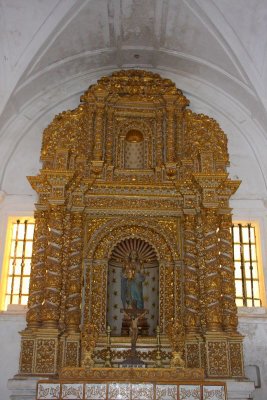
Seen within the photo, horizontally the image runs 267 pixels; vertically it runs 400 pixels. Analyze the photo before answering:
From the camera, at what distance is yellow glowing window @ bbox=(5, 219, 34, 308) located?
38.2ft

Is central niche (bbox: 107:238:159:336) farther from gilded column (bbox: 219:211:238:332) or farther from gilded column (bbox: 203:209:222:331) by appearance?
gilded column (bbox: 219:211:238:332)

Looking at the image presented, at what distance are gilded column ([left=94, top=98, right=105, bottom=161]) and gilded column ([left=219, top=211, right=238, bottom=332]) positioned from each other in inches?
132

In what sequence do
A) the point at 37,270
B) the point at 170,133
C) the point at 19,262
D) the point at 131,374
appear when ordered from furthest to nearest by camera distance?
the point at 170,133 → the point at 19,262 → the point at 37,270 → the point at 131,374

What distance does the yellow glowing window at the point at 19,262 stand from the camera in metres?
11.6

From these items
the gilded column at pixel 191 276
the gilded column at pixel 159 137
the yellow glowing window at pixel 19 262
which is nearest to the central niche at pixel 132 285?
the gilded column at pixel 191 276

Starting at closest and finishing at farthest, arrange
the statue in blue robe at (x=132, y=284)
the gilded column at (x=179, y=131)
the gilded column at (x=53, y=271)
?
the gilded column at (x=53, y=271) → the statue in blue robe at (x=132, y=284) → the gilded column at (x=179, y=131)

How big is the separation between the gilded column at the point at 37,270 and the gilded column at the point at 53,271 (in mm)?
179

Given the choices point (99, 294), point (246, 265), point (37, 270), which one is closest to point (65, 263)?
point (37, 270)

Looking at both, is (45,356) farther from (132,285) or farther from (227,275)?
(227,275)

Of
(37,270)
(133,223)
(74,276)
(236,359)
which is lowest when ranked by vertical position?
(236,359)

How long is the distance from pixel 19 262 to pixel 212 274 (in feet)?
14.8

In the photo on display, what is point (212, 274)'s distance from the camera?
10977 millimetres

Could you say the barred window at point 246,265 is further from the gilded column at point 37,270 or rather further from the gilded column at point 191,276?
the gilded column at point 37,270

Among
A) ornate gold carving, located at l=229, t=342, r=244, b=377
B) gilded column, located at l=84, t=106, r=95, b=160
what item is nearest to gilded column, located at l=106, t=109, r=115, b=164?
gilded column, located at l=84, t=106, r=95, b=160
